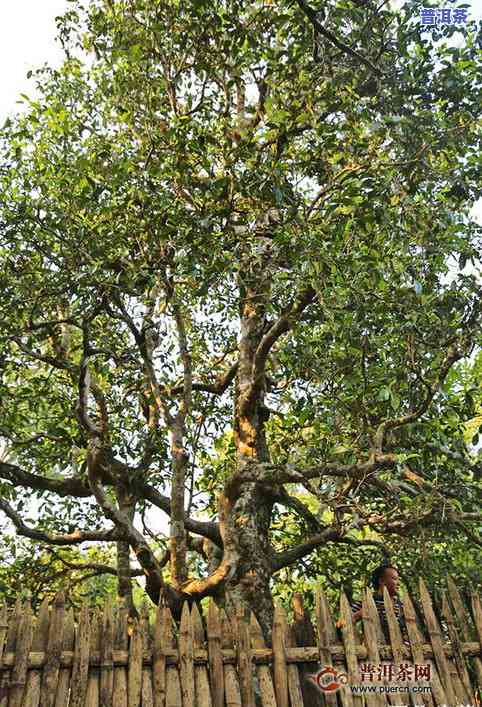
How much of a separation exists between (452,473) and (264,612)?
8.79 feet

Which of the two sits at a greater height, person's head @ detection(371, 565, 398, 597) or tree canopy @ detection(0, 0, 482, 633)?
tree canopy @ detection(0, 0, 482, 633)

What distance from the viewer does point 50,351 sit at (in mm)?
10289

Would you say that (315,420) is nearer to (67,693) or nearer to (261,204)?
(261,204)

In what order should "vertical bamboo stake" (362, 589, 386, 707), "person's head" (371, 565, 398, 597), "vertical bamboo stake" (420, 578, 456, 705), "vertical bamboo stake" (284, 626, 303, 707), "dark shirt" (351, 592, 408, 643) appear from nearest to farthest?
"vertical bamboo stake" (284, 626, 303, 707) < "vertical bamboo stake" (362, 589, 386, 707) < "vertical bamboo stake" (420, 578, 456, 705) < "dark shirt" (351, 592, 408, 643) < "person's head" (371, 565, 398, 597)

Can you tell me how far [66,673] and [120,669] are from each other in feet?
1.28

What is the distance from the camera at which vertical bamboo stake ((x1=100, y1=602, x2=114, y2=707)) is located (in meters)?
4.64

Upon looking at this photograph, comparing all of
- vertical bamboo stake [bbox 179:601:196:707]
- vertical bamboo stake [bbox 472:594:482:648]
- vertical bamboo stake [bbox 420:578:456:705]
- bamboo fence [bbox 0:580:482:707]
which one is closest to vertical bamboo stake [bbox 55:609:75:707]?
bamboo fence [bbox 0:580:482:707]

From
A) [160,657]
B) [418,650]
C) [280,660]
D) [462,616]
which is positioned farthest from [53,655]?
[462,616]

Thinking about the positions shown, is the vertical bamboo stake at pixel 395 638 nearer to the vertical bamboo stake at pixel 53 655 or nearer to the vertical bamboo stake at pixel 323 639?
the vertical bamboo stake at pixel 323 639

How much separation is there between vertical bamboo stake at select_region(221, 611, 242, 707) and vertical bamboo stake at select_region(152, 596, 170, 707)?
0.45 meters

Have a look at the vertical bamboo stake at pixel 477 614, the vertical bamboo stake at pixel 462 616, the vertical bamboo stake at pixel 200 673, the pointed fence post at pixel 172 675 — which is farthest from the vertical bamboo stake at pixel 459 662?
the pointed fence post at pixel 172 675

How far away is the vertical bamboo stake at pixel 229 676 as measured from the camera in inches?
185

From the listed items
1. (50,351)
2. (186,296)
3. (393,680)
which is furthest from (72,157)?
(393,680)

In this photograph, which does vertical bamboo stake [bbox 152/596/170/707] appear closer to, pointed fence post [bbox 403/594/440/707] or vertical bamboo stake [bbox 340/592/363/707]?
vertical bamboo stake [bbox 340/592/363/707]
